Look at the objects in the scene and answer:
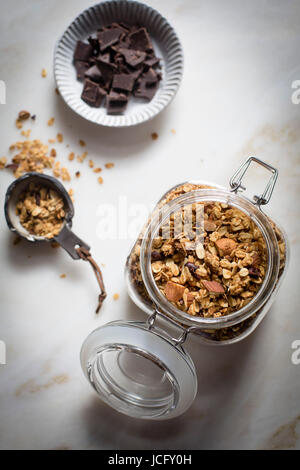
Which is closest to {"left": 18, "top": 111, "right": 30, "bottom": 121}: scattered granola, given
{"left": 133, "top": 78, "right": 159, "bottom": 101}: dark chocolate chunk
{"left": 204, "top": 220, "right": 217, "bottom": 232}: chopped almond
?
{"left": 133, "top": 78, "right": 159, "bottom": 101}: dark chocolate chunk

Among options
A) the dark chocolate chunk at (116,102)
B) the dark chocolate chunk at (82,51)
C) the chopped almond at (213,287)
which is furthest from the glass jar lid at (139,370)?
the dark chocolate chunk at (82,51)

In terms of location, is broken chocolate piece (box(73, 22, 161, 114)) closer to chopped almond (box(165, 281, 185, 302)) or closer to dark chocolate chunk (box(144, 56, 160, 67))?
dark chocolate chunk (box(144, 56, 160, 67))

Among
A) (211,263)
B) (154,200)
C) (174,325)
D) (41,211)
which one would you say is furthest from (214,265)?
(41,211)

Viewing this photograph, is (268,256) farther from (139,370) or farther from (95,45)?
(95,45)

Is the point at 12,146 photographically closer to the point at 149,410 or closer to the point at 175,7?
the point at 175,7

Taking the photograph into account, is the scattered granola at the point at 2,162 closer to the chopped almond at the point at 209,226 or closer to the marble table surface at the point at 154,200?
the marble table surface at the point at 154,200

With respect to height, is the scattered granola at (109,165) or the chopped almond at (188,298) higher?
the scattered granola at (109,165)

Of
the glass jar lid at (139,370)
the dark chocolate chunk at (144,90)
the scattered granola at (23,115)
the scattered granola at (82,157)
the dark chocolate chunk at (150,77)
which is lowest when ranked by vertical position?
the glass jar lid at (139,370)
